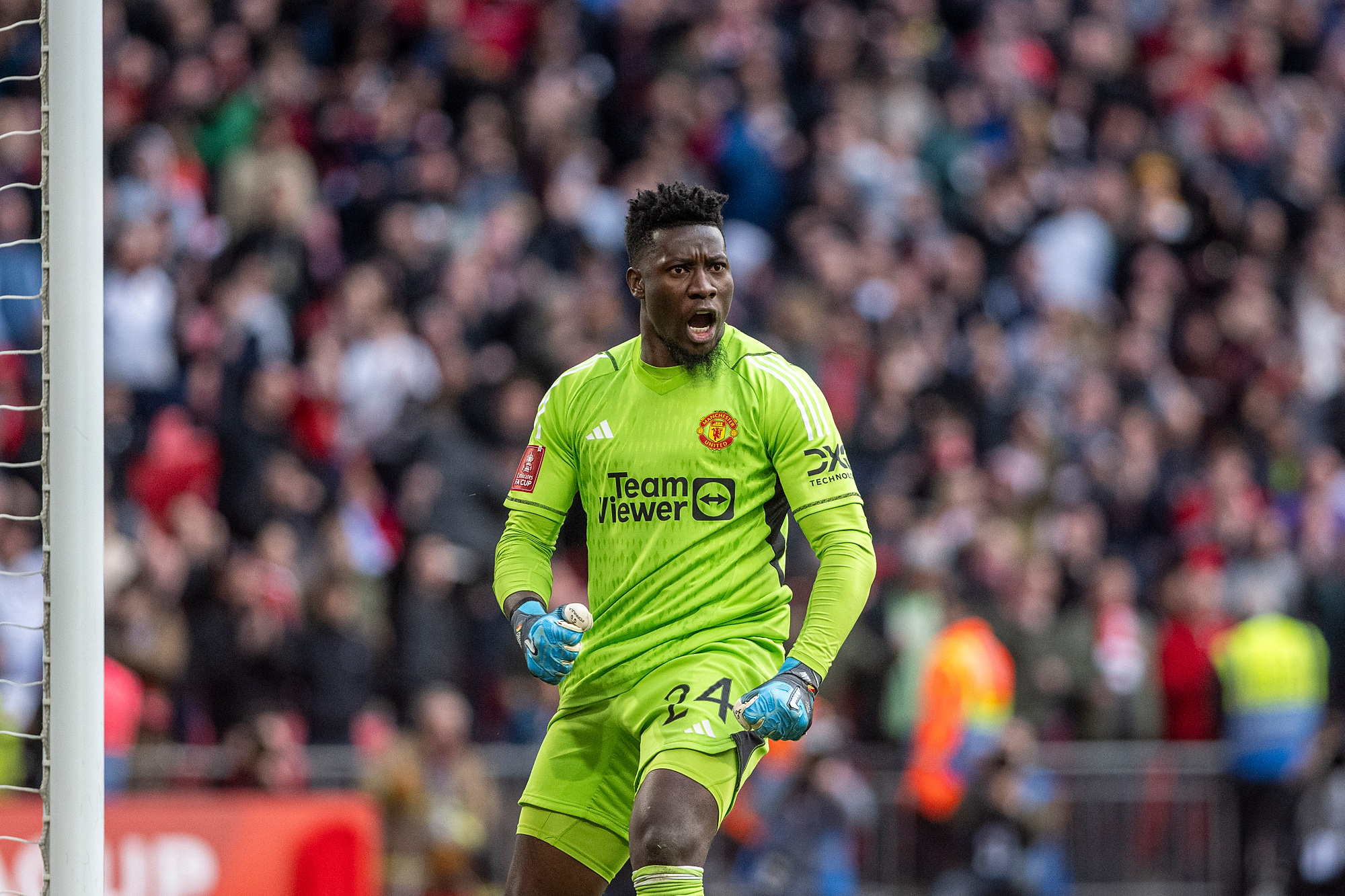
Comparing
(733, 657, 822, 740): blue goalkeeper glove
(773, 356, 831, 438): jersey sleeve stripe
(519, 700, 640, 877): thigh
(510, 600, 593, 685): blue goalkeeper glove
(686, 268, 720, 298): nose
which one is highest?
(686, 268, 720, 298): nose

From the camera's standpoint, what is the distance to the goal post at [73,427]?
20.8 feet

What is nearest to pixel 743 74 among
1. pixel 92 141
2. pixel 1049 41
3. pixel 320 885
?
A: pixel 1049 41

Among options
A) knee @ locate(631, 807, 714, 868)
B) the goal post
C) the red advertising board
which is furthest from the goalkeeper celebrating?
the red advertising board

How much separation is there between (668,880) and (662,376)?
1.66 m

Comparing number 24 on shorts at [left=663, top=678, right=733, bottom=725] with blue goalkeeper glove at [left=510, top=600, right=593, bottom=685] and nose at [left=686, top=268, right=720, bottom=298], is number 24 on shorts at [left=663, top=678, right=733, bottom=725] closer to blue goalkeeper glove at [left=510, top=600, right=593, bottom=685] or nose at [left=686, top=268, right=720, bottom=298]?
blue goalkeeper glove at [left=510, top=600, right=593, bottom=685]

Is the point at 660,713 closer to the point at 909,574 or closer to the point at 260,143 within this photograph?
the point at 909,574

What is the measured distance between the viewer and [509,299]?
51.9 ft

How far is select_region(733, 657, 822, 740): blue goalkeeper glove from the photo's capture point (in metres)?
5.82

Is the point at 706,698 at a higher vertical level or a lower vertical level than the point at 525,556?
lower

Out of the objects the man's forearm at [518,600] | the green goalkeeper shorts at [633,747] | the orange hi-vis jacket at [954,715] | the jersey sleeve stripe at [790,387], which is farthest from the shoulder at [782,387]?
the orange hi-vis jacket at [954,715]

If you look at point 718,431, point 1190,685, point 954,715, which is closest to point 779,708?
point 718,431

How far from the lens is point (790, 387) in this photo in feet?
21.2

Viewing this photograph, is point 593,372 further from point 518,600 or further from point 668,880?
point 668,880

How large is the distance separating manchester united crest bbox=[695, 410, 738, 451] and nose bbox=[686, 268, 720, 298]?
0.39 meters
